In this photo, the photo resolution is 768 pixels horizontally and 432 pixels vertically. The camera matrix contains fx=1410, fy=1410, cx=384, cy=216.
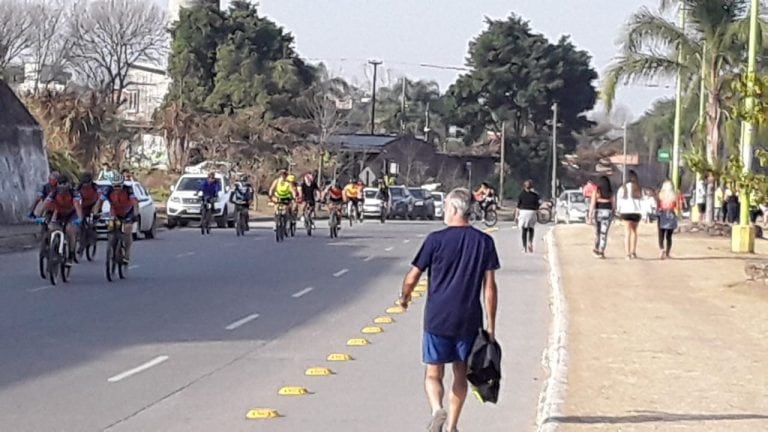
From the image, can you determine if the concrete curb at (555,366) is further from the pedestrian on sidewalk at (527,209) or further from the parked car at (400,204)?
the parked car at (400,204)

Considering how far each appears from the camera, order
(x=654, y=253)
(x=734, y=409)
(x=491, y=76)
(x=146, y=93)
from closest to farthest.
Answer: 1. (x=734, y=409)
2. (x=654, y=253)
3. (x=491, y=76)
4. (x=146, y=93)

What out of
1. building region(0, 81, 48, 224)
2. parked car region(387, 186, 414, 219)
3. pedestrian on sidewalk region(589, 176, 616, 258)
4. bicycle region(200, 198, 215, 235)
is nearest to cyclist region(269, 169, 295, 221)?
bicycle region(200, 198, 215, 235)

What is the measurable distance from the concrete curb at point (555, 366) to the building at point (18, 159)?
23.5 m

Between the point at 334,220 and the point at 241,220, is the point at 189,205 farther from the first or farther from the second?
the point at 334,220

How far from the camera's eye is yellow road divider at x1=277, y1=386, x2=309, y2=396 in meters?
12.0

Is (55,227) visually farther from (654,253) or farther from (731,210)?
(731,210)

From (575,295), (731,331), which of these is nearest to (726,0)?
(575,295)

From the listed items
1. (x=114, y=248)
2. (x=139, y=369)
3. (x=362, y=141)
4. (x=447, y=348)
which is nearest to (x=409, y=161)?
(x=362, y=141)

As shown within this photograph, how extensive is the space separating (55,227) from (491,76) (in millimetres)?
65322

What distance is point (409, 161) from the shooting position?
86875 millimetres

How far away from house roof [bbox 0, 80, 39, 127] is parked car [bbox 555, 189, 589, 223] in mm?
24727

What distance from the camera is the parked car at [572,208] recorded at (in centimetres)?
6009

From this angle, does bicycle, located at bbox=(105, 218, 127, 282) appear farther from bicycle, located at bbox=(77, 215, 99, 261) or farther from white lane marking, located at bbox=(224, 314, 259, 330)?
white lane marking, located at bbox=(224, 314, 259, 330)

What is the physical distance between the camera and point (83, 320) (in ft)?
56.9
